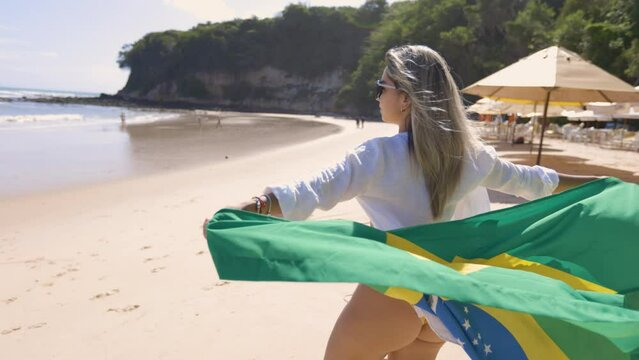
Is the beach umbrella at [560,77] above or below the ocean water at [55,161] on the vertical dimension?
above

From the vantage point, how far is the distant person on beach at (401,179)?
1.48 metres

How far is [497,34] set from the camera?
169ft

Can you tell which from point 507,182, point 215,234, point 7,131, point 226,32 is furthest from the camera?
point 226,32

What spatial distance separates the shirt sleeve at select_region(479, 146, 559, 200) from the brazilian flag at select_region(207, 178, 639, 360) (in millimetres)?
74

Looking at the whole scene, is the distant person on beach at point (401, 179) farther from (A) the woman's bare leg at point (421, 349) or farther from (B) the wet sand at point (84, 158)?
(B) the wet sand at point (84, 158)

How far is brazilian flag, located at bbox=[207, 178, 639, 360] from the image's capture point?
1.26 meters

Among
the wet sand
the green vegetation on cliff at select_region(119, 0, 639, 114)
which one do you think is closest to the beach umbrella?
the green vegetation on cliff at select_region(119, 0, 639, 114)

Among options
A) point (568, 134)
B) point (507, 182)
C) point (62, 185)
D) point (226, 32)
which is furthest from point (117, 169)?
point (226, 32)

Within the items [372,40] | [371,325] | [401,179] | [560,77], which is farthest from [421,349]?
[372,40]

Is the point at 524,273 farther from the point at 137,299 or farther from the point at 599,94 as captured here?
the point at 599,94

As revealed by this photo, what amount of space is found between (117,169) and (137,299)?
10.2 metres

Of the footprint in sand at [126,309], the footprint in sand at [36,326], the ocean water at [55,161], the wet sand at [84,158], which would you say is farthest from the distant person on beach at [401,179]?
the ocean water at [55,161]

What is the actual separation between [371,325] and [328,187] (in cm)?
48

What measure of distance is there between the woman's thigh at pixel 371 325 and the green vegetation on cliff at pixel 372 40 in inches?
51.9
